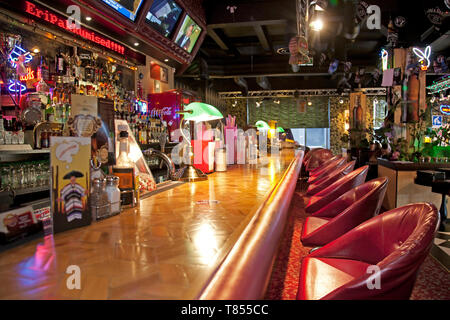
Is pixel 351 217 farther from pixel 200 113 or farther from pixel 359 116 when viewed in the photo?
pixel 359 116

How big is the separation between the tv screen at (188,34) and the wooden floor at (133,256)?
4032mm

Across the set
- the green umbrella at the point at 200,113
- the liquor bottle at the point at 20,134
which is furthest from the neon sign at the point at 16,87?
the green umbrella at the point at 200,113

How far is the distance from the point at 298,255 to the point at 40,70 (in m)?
3.30

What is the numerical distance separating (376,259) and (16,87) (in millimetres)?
3580

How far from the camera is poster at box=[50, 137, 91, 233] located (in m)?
0.99

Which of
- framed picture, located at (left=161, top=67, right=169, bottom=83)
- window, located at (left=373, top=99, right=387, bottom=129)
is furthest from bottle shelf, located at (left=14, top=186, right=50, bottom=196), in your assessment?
window, located at (left=373, top=99, right=387, bottom=129)

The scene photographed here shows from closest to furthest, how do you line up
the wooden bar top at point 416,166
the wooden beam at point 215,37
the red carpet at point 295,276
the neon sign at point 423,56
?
the red carpet at point 295,276 < the wooden bar top at point 416,166 < the neon sign at point 423,56 < the wooden beam at point 215,37

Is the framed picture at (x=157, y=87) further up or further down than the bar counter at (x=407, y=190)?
further up

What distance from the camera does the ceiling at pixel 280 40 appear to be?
611 centimetres

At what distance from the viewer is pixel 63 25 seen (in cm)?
381

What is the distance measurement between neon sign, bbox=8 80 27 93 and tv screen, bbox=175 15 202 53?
7.21 ft

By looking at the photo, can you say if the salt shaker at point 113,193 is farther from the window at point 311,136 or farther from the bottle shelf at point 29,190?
the window at point 311,136

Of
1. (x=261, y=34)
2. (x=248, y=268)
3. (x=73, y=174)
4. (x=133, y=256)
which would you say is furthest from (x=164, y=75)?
(x=248, y=268)

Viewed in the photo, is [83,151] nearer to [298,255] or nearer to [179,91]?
[298,255]
